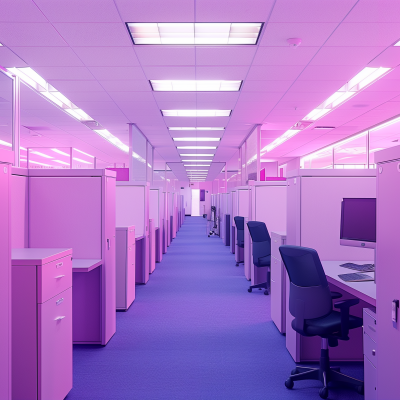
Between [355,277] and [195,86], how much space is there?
4.48 metres

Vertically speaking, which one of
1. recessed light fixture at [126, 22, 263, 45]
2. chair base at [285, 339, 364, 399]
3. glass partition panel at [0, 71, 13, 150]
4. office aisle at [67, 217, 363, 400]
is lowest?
office aisle at [67, 217, 363, 400]

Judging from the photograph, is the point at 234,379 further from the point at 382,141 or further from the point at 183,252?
the point at 382,141

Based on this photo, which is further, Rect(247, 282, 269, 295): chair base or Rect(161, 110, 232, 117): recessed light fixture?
Rect(161, 110, 232, 117): recessed light fixture

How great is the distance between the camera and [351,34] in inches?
170

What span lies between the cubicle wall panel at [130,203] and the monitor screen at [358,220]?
3.45 m

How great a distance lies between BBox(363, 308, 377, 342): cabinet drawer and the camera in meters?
2.03

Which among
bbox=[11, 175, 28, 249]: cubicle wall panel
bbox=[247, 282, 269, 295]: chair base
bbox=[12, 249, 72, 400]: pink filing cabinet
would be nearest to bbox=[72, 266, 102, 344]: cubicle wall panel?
bbox=[11, 175, 28, 249]: cubicle wall panel

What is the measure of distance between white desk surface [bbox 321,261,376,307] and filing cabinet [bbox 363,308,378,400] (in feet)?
0.26

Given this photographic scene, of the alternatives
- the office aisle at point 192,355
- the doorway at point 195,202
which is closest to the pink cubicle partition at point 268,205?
the office aisle at point 192,355

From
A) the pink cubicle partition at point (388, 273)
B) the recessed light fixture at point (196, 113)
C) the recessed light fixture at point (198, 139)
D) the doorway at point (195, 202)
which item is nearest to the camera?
the pink cubicle partition at point (388, 273)

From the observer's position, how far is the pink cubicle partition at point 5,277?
5.88 ft

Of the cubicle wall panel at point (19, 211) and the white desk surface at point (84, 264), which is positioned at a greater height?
the cubicle wall panel at point (19, 211)

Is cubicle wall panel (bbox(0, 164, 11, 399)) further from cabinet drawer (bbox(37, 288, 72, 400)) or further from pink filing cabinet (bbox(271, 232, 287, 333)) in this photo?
pink filing cabinet (bbox(271, 232, 287, 333))

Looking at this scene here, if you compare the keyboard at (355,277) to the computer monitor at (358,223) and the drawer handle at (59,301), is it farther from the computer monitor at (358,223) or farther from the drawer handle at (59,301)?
the drawer handle at (59,301)
